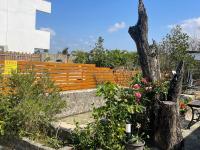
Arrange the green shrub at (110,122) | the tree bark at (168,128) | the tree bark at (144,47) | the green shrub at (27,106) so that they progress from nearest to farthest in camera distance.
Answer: the green shrub at (110,122)
the tree bark at (168,128)
the green shrub at (27,106)
the tree bark at (144,47)

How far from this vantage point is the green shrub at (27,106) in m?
7.14

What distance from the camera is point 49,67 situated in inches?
436

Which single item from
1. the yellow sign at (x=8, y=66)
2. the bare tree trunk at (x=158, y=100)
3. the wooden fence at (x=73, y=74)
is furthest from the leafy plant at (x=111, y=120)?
the wooden fence at (x=73, y=74)

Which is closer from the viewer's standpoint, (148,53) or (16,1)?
(148,53)

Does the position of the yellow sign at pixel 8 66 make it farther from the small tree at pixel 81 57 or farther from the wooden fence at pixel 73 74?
the small tree at pixel 81 57

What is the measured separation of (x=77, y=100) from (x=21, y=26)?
23.8 meters

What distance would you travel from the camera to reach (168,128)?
6539mm

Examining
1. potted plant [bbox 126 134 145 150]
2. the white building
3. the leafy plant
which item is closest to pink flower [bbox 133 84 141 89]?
the leafy plant

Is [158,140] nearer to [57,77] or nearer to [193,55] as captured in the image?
[57,77]

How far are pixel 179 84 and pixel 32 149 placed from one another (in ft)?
10.9

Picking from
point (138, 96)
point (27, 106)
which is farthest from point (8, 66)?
point (138, 96)

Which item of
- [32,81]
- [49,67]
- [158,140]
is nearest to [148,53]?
[158,140]

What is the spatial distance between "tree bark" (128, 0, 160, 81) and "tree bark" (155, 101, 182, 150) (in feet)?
3.39

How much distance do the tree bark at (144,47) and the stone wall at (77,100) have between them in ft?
12.7
